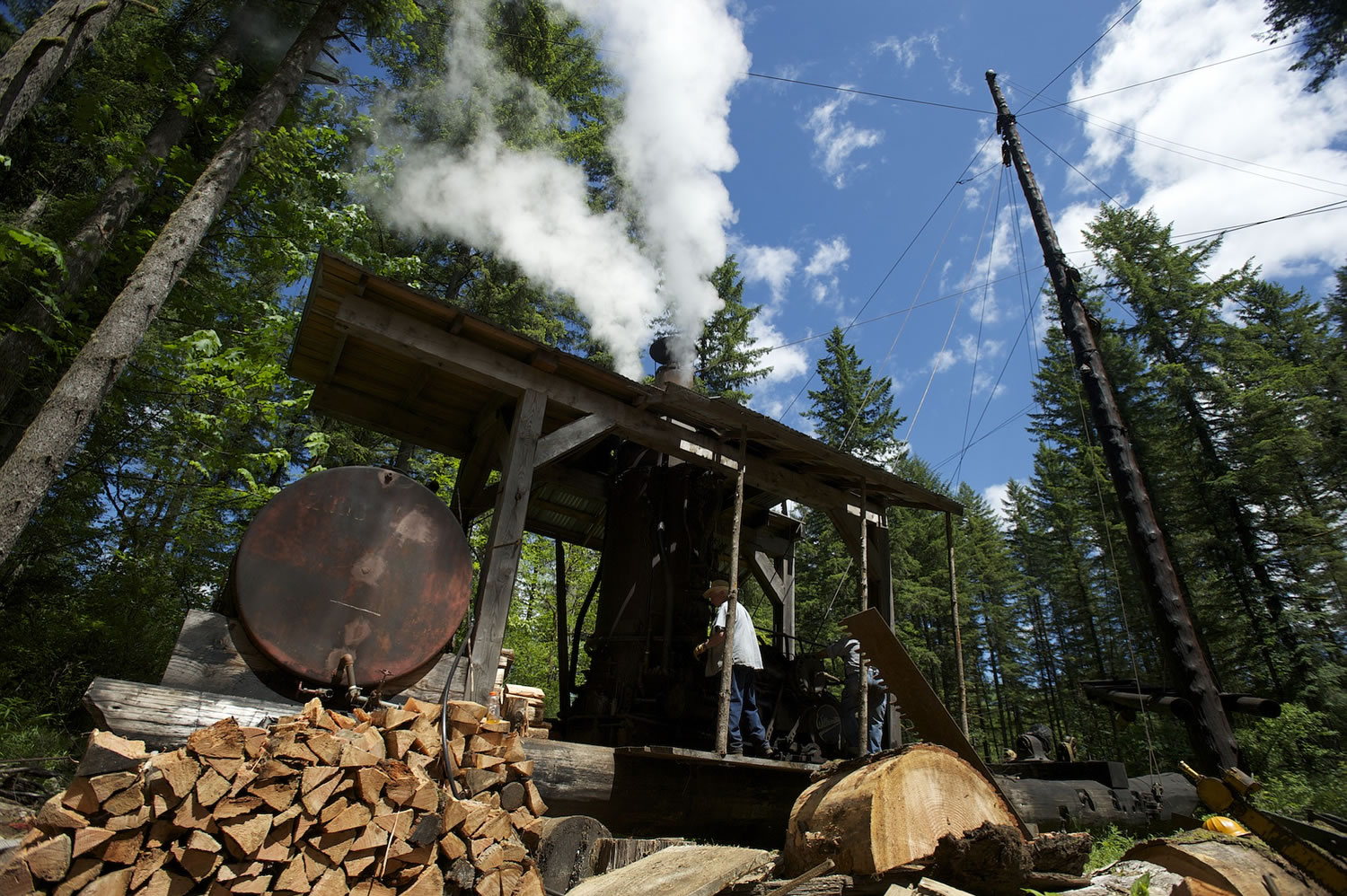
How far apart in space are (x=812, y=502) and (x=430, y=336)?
431cm

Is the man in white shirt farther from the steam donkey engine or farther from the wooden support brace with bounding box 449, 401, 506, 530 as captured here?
the wooden support brace with bounding box 449, 401, 506, 530

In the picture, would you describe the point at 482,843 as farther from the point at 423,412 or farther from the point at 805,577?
the point at 805,577

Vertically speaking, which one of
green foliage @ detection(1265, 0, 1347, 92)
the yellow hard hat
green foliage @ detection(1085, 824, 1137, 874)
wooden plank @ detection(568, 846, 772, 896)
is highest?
green foliage @ detection(1265, 0, 1347, 92)

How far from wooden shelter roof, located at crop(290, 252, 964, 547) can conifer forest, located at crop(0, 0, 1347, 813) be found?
6.78ft

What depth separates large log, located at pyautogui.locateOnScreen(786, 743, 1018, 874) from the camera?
2.47 m

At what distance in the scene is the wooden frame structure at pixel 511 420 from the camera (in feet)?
17.0

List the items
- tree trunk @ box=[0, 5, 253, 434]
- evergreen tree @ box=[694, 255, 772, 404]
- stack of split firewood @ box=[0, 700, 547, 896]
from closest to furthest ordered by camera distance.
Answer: stack of split firewood @ box=[0, 700, 547, 896] → tree trunk @ box=[0, 5, 253, 434] → evergreen tree @ box=[694, 255, 772, 404]

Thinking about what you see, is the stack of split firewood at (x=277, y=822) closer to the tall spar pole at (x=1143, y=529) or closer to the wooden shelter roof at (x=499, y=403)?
the wooden shelter roof at (x=499, y=403)

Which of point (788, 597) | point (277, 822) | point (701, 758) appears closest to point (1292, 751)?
point (788, 597)

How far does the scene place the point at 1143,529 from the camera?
9117mm

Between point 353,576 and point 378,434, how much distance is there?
921 cm

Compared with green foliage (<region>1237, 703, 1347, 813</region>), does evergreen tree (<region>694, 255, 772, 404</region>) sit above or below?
above

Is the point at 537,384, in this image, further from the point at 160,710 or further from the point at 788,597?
the point at 788,597

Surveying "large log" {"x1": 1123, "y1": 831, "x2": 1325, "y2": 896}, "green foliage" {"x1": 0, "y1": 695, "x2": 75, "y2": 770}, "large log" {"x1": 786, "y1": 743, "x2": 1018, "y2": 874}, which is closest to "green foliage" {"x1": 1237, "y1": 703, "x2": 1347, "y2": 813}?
"large log" {"x1": 1123, "y1": 831, "x2": 1325, "y2": 896}
